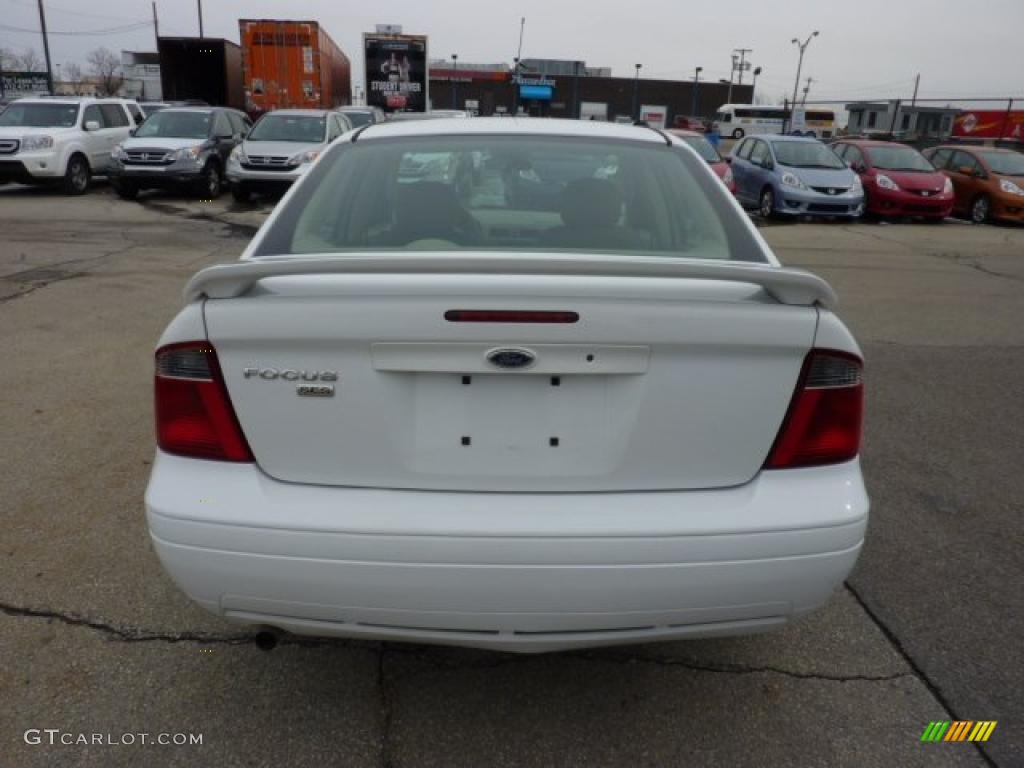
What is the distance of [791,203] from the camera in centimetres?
1574

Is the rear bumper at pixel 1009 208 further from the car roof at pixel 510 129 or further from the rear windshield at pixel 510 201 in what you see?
the rear windshield at pixel 510 201

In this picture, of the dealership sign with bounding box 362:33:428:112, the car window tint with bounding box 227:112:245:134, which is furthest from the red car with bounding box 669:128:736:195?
the dealership sign with bounding box 362:33:428:112

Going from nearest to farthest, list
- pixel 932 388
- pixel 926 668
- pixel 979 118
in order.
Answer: pixel 926 668, pixel 932 388, pixel 979 118

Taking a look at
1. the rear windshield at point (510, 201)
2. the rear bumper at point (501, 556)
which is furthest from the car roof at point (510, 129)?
the rear bumper at point (501, 556)

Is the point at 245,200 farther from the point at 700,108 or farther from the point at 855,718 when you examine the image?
the point at 700,108

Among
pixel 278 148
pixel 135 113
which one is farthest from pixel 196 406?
pixel 135 113

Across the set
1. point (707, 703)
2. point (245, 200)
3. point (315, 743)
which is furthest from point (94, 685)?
point (245, 200)

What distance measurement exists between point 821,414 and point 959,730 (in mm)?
1127

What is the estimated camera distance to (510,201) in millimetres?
3068

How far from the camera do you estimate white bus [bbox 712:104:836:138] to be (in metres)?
56.9

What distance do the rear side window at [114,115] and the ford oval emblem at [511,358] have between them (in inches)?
724

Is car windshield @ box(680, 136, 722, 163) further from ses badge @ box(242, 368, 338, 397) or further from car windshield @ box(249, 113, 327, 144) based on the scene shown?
ses badge @ box(242, 368, 338, 397)

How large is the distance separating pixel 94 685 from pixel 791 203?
15488 mm

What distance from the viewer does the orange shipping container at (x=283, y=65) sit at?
22.4 m
